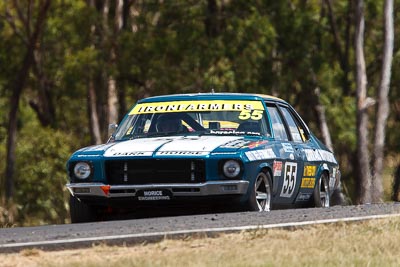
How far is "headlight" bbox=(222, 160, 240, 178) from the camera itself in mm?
11961

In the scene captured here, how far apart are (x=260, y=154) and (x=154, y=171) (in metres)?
1.06

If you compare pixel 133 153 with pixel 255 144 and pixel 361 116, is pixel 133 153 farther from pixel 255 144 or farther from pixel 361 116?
pixel 361 116

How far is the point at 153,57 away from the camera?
1469 inches

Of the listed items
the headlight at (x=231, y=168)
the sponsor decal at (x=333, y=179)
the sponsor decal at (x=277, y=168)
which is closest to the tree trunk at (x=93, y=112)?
the sponsor decal at (x=333, y=179)

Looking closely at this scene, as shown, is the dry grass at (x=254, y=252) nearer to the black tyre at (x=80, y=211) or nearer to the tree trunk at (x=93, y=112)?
the black tyre at (x=80, y=211)

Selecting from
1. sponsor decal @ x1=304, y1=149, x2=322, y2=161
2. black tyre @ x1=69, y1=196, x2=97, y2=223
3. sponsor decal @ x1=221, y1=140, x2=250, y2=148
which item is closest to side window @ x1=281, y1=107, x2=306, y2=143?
sponsor decal @ x1=304, y1=149, x2=322, y2=161

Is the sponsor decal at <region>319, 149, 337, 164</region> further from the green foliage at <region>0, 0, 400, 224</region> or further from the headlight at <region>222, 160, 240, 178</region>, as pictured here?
the green foliage at <region>0, 0, 400, 224</region>

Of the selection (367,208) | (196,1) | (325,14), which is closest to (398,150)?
(325,14)

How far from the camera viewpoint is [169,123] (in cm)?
1328

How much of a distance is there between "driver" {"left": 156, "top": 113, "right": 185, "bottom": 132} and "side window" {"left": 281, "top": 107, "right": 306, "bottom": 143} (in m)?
1.46

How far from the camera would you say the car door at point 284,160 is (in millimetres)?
12945

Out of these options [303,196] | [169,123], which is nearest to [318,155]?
[303,196]

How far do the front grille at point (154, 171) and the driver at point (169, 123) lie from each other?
1.12 m

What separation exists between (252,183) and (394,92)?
26.5 m
